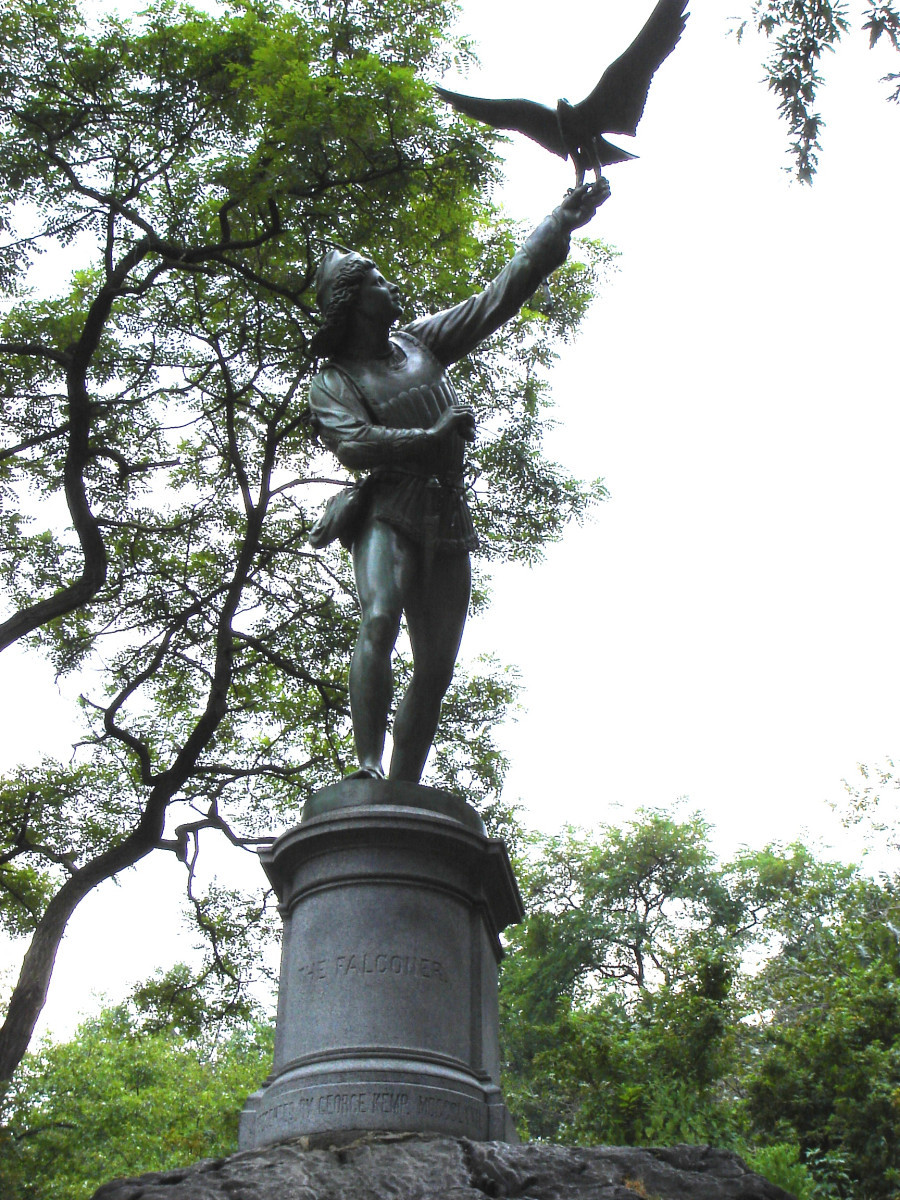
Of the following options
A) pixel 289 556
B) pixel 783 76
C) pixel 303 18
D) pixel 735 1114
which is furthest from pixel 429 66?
pixel 735 1114

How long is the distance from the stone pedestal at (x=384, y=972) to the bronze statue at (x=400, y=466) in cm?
47

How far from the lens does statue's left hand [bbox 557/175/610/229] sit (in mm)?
5691

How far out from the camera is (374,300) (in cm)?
562

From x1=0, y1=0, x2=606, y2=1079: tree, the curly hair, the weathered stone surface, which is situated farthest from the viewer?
x1=0, y1=0, x2=606, y2=1079: tree

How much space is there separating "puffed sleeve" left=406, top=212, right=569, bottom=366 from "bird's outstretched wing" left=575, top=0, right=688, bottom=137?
504 millimetres

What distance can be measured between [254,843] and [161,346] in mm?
5438

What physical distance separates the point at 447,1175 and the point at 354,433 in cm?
308

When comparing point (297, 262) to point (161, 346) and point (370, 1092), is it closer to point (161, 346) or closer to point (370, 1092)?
point (161, 346)

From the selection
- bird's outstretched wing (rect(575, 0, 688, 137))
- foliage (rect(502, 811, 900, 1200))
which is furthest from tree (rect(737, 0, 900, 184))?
foliage (rect(502, 811, 900, 1200))

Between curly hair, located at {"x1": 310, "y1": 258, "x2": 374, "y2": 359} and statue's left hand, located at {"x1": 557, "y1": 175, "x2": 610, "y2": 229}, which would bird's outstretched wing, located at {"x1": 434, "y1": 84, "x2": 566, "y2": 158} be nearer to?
statue's left hand, located at {"x1": 557, "y1": 175, "x2": 610, "y2": 229}

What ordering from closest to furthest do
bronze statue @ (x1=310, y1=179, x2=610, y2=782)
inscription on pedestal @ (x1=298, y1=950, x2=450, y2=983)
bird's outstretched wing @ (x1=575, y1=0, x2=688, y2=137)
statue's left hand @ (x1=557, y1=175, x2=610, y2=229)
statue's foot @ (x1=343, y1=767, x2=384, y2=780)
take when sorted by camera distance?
inscription on pedestal @ (x1=298, y1=950, x2=450, y2=983) < statue's foot @ (x1=343, y1=767, x2=384, y2=780) < bronze statue @ (x1=310, y1=179, x2=610, y2=782) < bird's outstretched wing @ (x1=575, y1=0, x2=688, y2=137) < statue's left hand @ (x1=557, y1=175, x2=610, y2=229)

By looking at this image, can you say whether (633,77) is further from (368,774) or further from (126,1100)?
(126,1100)

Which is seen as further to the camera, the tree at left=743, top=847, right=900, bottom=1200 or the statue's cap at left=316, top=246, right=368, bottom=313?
the tree at left=743, top=847, right=900, bottom=1200

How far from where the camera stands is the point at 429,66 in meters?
10.6
